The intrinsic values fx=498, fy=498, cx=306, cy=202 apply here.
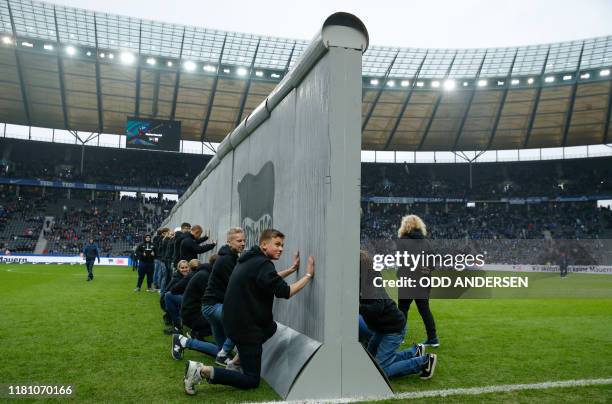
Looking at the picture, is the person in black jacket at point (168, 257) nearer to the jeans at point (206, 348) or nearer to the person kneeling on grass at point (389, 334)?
the jeans at point (206, 348)

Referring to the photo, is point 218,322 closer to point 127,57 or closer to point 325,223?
point 325,223

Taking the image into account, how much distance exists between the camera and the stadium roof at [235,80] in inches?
1394

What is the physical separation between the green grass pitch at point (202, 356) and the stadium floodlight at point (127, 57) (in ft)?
94.6

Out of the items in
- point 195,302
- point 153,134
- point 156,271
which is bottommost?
point 156,271

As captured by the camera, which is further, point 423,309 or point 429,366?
point 423,309

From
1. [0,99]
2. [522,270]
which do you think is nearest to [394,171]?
[522,270]

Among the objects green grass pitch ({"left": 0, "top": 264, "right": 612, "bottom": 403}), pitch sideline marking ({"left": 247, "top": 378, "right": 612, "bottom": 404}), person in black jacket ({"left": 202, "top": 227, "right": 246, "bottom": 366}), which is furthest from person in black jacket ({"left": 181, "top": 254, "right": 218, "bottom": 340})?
pitch sideline marking ({"left": 247, "top": 378, "right": 612, "bottom": 404})

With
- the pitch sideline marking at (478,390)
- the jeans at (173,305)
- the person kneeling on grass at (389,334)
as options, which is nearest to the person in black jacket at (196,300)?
the jeans at (173,305)

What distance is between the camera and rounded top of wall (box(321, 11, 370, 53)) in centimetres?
446

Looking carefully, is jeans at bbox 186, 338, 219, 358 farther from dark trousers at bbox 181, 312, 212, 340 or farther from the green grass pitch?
dark trousers at bbox 181, 312, 212, 340

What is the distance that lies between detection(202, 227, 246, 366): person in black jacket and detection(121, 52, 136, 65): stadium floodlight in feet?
115

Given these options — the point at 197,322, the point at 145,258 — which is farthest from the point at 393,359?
the point at 145,258

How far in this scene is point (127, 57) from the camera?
3669 cm

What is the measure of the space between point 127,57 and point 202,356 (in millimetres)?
35077
